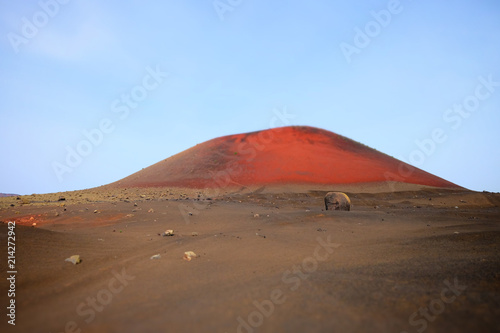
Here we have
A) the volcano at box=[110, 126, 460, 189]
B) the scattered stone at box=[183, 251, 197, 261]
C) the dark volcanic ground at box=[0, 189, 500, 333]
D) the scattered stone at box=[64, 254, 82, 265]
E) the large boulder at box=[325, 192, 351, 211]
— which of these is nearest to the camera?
the dark volcanic ground at box=[0, 189, 500, 333]

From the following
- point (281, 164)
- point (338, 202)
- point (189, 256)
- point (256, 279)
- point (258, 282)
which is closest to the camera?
point (258, 282)

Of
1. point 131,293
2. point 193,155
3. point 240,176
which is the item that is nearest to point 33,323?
point 131,293

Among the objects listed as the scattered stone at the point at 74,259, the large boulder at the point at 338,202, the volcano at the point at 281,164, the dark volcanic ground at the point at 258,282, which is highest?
the volcano at the point at 281,164

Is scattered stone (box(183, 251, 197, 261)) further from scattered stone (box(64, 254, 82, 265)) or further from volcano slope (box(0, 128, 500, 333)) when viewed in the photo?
scattered stone (box(64, 254, 82, 265))

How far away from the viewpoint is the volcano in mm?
27672

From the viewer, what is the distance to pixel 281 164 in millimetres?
30078

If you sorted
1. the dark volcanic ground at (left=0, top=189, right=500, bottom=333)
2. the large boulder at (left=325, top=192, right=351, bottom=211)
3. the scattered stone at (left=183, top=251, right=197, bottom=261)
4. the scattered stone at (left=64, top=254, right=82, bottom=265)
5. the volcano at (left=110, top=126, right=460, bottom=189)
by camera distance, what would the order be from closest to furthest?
1. the dark volcanic ground at (left=0, top=189, right=500, bottom=333)
2. the scattered stone at (left=64, top=254, right=82, bottom=265)
3. the scattered stone at (left=183, top=251, right=197, bottom=261)
4. the large boulder at (left=325, top=192, right=351, bottom=211)
5. the volcano at (left=110, top=126, right=460, bottom=189)

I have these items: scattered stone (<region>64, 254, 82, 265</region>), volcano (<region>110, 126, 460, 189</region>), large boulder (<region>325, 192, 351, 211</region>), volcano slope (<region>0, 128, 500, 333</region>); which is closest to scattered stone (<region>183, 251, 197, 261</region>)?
volcano slope (<region>0, 128, 500, 333</region>)

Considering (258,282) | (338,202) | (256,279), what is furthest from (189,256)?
(338,202)

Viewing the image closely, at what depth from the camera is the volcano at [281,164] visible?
2767 cm

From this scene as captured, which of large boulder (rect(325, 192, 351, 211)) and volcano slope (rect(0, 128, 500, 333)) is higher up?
large boulder (rect(325, 192, 351, 211))

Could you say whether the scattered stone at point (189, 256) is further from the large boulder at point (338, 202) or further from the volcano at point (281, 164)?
the volcano at point (281, 164)

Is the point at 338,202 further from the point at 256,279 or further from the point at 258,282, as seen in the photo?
the point at 258,282

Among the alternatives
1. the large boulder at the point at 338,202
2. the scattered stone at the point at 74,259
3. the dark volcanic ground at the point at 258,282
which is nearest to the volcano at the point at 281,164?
the large boulder at the point at 338,202
